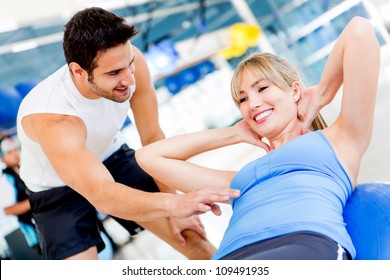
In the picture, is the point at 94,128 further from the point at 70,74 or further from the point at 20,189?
the point at 20,189

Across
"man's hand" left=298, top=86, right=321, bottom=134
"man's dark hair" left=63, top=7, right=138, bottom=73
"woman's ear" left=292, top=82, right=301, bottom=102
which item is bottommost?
"man's hand" left=298, top=86, right=321, bottom=134

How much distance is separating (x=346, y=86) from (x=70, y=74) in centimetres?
95

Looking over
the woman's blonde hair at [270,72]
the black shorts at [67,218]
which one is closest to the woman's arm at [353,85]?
the woman's blonde hair at [270,72]

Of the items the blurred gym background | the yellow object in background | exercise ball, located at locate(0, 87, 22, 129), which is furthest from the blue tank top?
the yellow object in background

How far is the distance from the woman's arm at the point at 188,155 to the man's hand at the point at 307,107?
0.15 metres

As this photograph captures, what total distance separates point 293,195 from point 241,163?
1.69m

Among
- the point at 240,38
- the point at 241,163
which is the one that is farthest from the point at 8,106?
the point at 240,38

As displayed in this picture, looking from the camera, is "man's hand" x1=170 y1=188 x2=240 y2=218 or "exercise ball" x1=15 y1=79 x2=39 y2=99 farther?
"exercise ball" x1=15 y1=79 x2=39 y2=99

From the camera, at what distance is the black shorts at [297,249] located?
3.26 ft

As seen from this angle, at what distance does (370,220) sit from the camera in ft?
3.66

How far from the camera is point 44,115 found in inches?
60.9

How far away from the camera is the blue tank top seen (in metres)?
1.09

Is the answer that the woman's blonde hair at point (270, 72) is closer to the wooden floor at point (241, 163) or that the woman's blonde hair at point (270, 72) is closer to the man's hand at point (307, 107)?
the man's hand at point (307, 107)

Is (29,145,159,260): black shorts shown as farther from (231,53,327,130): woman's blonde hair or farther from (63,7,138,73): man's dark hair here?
(231,53,327,130): woman's blonde hair
